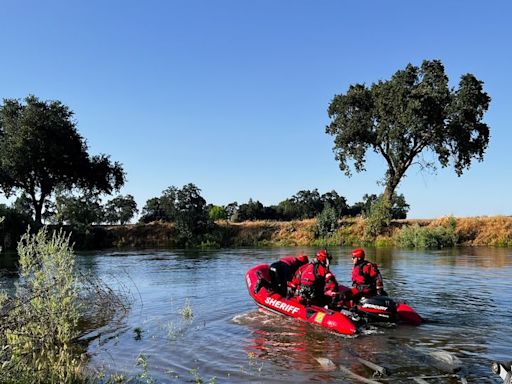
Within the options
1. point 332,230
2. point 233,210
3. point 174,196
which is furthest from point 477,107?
point 233,210

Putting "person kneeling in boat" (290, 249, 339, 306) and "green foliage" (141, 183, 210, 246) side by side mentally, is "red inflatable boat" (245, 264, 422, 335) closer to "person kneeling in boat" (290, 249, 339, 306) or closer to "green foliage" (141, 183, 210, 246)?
"person kneeling in boat" (290, 249, 339, 306)

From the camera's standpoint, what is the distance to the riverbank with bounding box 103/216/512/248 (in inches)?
1371

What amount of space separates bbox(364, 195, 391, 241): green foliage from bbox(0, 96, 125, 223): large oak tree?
2192 cm

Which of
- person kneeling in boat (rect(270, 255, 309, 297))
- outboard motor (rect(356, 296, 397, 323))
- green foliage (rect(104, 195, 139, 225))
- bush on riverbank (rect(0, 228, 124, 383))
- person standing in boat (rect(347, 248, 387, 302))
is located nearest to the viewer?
bush on riverbank (rect(0, 228, 124, 383))

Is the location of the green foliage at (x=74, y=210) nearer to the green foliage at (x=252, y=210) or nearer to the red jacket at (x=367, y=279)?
the red jacket at (x=367, y=279)

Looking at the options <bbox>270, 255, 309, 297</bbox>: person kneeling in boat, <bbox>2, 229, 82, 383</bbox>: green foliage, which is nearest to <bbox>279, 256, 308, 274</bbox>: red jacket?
<bbox>270, 255, 309, 297</bbox>: person kneeling in boat

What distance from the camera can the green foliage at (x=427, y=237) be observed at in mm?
34094

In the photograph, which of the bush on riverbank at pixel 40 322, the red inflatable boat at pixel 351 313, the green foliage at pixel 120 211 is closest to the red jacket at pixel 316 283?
the red inflatable boat at pixel 351 313

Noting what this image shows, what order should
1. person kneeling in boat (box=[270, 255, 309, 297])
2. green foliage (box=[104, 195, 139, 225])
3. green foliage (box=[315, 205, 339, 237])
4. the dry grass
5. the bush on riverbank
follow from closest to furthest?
the bush on riverbank, person kneeling in boat (box=[270, 255, 309, 297]), the dry grass, green foliage (box=[315, 205, 339, 237]), green foliage (box=[104, 195, 139, 225])

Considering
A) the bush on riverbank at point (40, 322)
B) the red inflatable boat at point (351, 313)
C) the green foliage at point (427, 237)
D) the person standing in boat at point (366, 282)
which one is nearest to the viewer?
the bush on riverbank at point (40, 322)

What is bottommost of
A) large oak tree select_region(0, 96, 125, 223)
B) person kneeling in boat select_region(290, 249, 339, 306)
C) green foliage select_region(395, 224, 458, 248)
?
person kneeling in boat select_region(290, 249, 339, 306)

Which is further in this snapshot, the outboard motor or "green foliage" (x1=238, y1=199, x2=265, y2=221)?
"green foliage" (x1=238, y1=199, x2=265, y2=221)

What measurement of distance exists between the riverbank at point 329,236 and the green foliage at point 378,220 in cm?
40

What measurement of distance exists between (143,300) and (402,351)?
8241 mm
